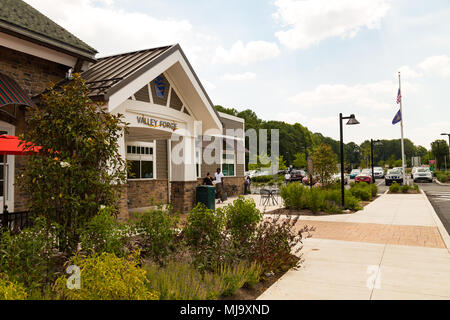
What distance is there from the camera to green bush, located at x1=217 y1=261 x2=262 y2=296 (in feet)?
14.8

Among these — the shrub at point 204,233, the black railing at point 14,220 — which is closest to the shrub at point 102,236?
the shrub at point 204,233

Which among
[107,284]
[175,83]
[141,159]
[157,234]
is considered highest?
[175,83]

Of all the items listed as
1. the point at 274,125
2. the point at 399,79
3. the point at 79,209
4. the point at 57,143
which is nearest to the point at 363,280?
the point at 79,209

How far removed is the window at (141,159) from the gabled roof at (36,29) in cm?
582

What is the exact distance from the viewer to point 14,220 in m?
6.16

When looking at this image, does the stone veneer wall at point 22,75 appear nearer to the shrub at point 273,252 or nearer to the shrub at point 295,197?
the shrub at point 273,252

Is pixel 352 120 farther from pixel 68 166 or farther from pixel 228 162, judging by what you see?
pixel 68 166

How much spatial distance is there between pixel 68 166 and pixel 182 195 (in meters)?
7.95

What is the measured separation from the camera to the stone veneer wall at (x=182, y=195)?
12500 millimetres

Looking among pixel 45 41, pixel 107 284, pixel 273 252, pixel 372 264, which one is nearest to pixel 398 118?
pixel 372 264

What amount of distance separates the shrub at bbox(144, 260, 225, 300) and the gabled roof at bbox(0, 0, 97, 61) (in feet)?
23.3

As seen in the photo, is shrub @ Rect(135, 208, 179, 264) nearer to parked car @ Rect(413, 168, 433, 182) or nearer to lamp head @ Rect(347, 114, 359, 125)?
lamp head @ Rect(347, 114, 359, 125)

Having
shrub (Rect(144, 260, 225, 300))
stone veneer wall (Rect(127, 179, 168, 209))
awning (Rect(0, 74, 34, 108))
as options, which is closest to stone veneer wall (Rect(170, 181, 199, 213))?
stone veneer wall (Rect(127, 179, 168, 209))
